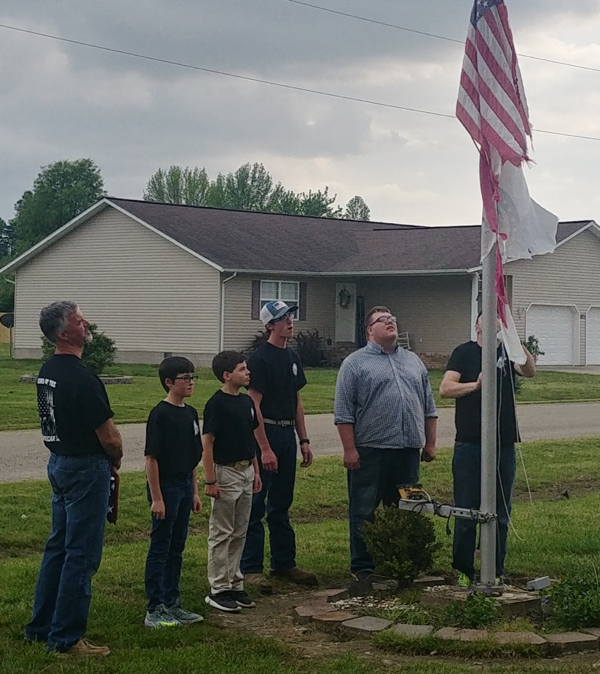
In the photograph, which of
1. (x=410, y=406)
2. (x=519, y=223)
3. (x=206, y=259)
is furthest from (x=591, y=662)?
(x=206, y=259)

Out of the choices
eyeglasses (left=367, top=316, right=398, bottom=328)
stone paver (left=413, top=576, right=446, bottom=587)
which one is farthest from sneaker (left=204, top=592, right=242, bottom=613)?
eyeglasses (left=367, top=316, right=398, bottom=328)

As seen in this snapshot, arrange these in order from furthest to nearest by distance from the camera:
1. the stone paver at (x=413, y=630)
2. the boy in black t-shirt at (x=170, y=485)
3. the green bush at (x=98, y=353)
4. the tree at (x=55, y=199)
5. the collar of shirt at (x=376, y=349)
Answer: the tree at (x=55, y=199), the green bush at (x=98, y=353), the collar of shirt at (x=376, y=349), the boy in black t-shirt at (x=170, y=485), the stone paver at (x=413, y=630)

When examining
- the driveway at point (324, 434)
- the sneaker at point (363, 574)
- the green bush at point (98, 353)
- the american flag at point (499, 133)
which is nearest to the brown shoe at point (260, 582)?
the sneaker at point (363, 574)

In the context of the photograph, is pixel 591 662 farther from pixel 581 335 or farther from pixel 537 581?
pixel 581 335

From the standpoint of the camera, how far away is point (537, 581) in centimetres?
702

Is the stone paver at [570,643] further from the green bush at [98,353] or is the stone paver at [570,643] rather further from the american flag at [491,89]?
the green bush at [98,353]

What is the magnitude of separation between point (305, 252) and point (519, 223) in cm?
2973

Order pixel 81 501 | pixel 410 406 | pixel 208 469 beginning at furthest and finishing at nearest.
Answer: pixel 410 406
pixel 208 469
pixel 81 501

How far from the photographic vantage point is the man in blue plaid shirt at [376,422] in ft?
24.7

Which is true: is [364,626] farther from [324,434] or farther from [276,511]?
[324,434]

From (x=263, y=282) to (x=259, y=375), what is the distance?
1044 inches

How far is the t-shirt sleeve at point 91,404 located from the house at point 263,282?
27029 mm

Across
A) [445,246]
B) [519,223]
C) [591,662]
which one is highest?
[445,246]

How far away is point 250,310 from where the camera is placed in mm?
33812
